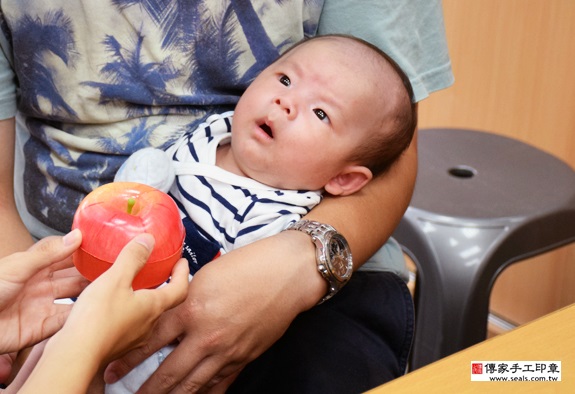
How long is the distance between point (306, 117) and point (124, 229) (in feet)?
1.18

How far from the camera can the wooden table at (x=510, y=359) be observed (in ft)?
2.26

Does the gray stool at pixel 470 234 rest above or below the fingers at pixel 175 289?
below

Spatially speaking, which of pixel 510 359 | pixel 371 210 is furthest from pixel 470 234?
pixel 510 359

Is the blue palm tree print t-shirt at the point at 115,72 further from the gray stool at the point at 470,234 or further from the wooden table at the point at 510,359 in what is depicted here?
the gray stool at the point at 470,234

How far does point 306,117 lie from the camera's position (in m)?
1.11

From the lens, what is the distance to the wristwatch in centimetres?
102

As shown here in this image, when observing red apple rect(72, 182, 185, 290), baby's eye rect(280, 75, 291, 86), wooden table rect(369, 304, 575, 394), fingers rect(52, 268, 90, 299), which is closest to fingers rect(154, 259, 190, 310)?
red apple rect(72, 182, 185, 290)

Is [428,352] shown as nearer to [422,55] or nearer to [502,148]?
[502,148]

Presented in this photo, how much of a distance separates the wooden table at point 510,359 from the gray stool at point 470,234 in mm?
922

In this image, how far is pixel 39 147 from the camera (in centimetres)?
118

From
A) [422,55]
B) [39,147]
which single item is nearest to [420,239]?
[422,55]

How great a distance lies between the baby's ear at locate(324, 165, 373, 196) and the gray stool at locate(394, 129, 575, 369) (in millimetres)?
608

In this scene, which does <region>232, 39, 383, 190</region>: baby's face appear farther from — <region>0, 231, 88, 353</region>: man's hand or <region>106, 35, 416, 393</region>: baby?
<region>0, 231, 88, 353</region>: man's hand

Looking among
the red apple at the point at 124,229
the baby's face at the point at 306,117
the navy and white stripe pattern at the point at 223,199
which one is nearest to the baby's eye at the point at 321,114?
the baby's face at the point at 306,117
